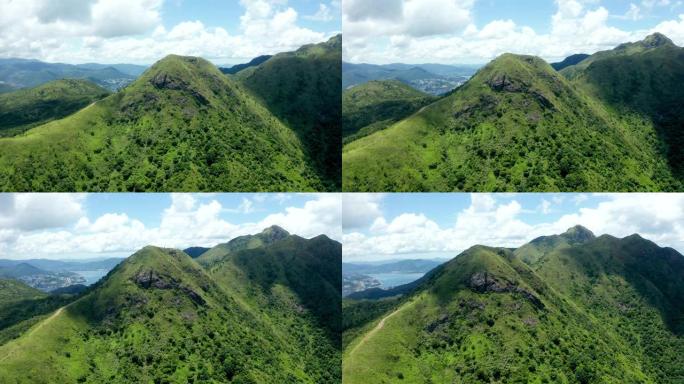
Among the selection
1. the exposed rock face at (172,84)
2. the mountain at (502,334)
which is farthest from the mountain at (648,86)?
the exposed rock face at (172,84)

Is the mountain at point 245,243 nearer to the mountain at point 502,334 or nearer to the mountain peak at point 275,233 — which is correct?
the mountain peak at point 275,233

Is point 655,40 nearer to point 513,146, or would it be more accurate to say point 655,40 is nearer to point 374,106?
point 374,106

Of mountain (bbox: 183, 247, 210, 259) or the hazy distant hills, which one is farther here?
mountain (bbox: 183, 247, 210, 259)

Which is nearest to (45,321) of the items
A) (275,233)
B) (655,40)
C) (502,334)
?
(502,334)

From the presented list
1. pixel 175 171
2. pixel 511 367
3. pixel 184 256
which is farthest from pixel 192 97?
pixel 511 367

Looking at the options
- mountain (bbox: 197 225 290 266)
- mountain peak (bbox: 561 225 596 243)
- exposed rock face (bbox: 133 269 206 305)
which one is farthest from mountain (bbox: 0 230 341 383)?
mountain peak (bbox: 561 225 596 243)

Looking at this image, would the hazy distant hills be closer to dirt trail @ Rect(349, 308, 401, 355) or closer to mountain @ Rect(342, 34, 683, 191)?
mountain @ Rect(342, 34, 683, 191)

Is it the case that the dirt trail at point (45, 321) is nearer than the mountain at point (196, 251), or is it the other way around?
the dirt trail at point (45, 321)
